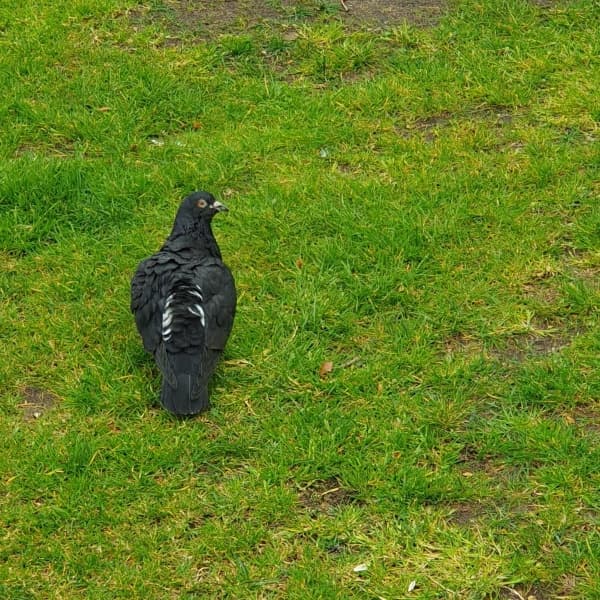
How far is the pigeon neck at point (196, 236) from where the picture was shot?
6102 millimetres

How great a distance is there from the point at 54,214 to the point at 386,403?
2707 mm

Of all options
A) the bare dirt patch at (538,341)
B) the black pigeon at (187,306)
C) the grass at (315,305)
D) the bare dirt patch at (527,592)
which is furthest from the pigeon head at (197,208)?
the bare dirt patch at (527,592)

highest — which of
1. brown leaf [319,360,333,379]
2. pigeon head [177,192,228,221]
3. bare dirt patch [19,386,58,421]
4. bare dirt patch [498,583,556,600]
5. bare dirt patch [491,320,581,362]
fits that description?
pigeon head [177,192,228,221]

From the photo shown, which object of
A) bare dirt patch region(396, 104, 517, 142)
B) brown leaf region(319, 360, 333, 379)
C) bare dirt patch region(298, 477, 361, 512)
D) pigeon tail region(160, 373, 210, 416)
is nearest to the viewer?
bare dirt patch region(298, 477, 361, 512)

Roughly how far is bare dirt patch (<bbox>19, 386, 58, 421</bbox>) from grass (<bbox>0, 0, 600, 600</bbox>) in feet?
0.04

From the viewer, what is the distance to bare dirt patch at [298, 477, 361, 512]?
5.02 m

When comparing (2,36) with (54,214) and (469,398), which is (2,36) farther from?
(469,398)

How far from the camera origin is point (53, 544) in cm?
480

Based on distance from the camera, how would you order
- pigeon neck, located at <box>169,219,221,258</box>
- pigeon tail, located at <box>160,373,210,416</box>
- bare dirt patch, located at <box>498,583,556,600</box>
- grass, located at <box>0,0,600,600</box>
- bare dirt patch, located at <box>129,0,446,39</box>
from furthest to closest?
bare dirt patch, located at <box>129,0,446,39</box> → pigeon neck, located at <box>169,219,221,258</box> → pigeon tail, located at <box>160,373,210,416</box> → grass, located at <box>0,0,600,600</box> → bare dirt patch, located at <box>498,583,556,600</box>

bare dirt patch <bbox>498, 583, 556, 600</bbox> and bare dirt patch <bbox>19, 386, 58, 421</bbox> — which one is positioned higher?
bare dirt patch <bbox>498, 583, 556, 600</bbox>

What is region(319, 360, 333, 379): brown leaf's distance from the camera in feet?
18.9

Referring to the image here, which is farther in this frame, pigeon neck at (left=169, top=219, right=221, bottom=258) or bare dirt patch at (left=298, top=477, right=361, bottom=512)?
pigeon neck at (left=169, top=219, right=221, bottom=258)

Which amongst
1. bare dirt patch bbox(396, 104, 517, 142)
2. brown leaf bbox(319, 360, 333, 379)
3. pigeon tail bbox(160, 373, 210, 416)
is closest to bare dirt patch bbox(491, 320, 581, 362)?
brown leaf bbox(319, 360, 333, 379)

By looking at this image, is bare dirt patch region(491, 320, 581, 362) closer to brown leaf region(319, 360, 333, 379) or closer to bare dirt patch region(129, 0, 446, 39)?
brown leaf region(319, 360, 333, 379)
